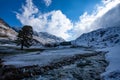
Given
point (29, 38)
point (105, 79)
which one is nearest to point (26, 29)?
point (29, 38)

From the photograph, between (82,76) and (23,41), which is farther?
(23,41)

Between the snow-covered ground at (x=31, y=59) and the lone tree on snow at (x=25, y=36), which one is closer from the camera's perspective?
the snow-covered ground at (x=31, y=59)

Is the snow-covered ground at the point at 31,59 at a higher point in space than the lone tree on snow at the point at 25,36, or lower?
lower

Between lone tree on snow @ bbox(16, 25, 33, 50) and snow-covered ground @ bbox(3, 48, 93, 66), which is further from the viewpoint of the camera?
lone tree on snow @ bbox(16, 25, 33, 50)

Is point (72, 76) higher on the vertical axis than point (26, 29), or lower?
lower

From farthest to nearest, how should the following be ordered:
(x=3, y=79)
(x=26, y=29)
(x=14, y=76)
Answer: (x=26, y=29), (x=14, y=76), (x=3, y=79)

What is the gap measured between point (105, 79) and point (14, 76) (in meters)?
9.97

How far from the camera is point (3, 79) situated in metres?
18.2

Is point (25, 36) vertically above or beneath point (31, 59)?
above

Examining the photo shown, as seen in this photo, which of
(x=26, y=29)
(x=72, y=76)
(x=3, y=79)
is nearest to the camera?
(x=3, y=79)

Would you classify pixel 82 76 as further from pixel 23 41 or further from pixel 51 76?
pixel 23 41

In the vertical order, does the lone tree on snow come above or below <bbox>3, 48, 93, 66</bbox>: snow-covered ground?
above

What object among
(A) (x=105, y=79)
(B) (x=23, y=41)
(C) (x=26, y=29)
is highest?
(C) (x=26, y=29)

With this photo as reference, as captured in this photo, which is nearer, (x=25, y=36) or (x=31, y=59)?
(x=31, y=59)
